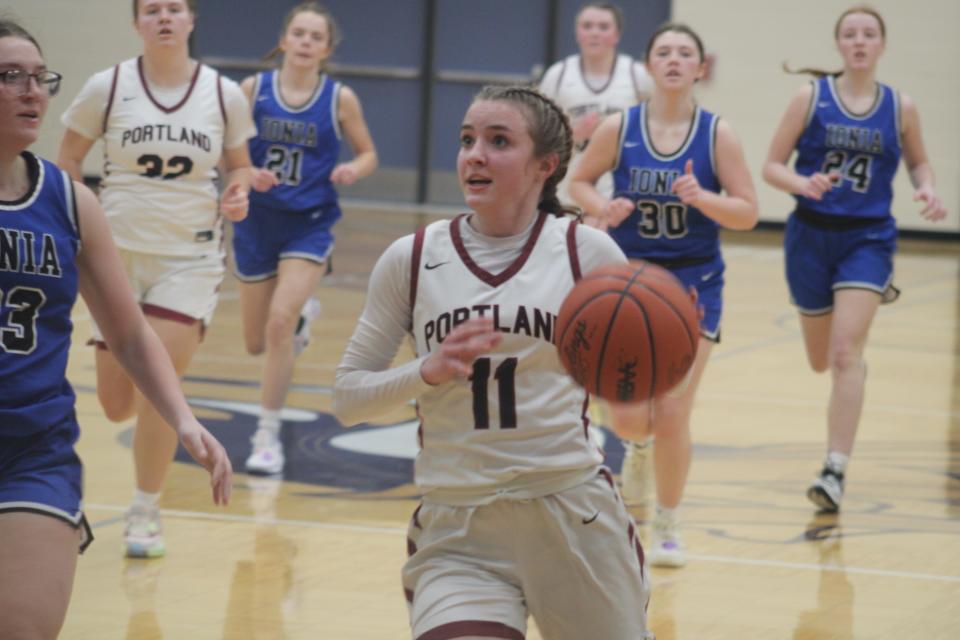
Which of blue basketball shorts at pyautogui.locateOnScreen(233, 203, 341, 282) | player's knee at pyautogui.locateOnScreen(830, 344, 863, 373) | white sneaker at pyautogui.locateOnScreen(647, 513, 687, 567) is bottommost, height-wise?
white sneaker at pyautogui.locateOnScreen(647, 513, 687, 567)

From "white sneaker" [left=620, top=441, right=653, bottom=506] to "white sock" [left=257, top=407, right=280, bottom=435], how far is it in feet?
5.34

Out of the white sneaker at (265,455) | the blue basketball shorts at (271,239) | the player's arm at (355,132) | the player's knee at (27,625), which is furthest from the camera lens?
the player's arm at (355,132)

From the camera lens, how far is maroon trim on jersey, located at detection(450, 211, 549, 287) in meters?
3.47

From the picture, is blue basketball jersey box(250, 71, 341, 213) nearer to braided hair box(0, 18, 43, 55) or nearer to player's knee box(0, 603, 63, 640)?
braided hair box(0, 18, 43, 55)

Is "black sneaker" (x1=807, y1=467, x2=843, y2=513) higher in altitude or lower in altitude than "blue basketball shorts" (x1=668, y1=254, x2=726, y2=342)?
lower

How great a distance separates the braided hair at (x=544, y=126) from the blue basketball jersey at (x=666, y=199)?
7.88ft

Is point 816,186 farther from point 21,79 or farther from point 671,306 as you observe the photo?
point 21,79

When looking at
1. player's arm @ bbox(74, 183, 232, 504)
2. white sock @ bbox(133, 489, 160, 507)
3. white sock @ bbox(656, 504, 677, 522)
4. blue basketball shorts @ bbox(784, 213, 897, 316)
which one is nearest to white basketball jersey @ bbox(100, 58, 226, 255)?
white sock @ bbox(133, 489, 160, 507)

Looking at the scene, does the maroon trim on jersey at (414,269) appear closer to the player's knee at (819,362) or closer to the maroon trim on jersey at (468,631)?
the maroon trim on jersey at (468,631)

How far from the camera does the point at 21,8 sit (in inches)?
763

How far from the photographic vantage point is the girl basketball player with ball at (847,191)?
6.96m

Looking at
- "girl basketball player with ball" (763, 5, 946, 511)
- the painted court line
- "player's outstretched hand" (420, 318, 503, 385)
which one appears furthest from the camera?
"girl basketball player with ball" (763, 5, 946, 511)

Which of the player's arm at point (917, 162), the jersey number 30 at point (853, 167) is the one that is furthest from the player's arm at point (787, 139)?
the player's arm at point (917, 162)

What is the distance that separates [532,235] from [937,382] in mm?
7173
